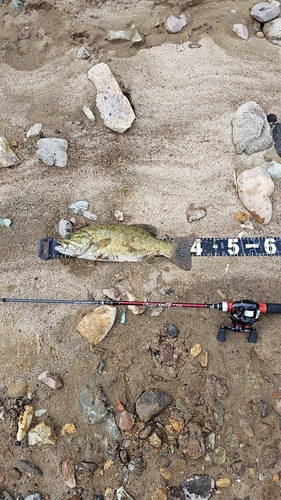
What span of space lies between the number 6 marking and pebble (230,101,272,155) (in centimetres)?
→ 119

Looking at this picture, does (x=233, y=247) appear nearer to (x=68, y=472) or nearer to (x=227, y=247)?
(x=227, y=247)

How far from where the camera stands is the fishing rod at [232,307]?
4547 millimetres

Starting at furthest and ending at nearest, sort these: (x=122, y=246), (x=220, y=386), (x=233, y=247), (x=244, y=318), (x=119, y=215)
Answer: (x=119, y=215)
(x=233, y=247)
(x=122, y=246)
(x=220, y=386)
(x=244, y=318)

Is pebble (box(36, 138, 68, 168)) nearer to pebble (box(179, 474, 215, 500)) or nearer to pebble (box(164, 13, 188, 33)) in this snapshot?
pebble (box(164, 13, 188, 33))

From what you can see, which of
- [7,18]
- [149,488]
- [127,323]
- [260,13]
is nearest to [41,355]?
[127,323]

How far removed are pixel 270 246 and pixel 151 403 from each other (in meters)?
2.36

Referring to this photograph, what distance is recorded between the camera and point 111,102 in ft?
17.7

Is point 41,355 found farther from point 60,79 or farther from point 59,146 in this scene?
point 60,79

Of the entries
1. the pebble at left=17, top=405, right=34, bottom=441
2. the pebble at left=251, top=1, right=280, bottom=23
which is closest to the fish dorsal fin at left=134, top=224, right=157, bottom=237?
the pebble at left=17, top=405, right=34, bottom=441

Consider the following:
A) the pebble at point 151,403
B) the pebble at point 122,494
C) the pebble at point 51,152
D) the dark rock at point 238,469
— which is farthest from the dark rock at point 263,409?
the pebble at point 51,152

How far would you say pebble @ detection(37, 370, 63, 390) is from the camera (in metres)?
4.73

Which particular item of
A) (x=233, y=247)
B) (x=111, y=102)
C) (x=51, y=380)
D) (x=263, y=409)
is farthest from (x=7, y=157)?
(x=263, y=409)

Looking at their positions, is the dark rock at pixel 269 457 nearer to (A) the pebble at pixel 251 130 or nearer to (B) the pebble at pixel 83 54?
(A) the pebble at pixel 251 130

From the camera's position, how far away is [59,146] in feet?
17.4
